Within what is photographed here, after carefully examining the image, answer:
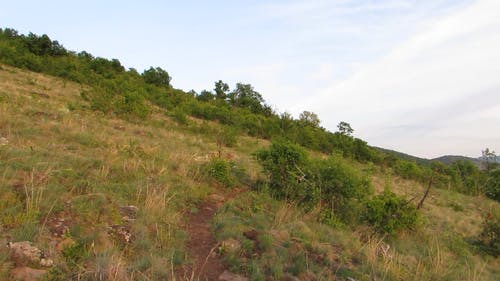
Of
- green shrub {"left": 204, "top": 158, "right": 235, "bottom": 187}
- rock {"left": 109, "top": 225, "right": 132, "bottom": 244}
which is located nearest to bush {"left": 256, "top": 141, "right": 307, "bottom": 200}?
green shrub {"left": 204, "top": 158, "right": 235, "bottom": 187}

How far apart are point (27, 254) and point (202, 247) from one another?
178 cm

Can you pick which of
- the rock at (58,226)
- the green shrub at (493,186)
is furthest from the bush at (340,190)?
the green shrub at (493,186)

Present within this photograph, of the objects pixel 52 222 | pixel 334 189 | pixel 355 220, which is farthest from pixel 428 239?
pixel 52 222

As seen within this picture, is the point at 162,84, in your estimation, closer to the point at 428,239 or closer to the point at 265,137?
the point at 265,137

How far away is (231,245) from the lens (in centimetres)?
422

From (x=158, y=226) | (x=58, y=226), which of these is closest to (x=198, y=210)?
(x=158, y=226)

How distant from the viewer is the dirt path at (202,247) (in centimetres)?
364

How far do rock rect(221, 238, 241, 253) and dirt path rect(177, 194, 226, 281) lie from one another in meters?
0.10

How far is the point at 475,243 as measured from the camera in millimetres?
6945

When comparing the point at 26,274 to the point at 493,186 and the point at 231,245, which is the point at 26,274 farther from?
the point at 493,186

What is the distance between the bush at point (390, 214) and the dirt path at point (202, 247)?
2538 millimetres

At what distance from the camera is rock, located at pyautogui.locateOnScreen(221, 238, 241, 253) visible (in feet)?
13.6

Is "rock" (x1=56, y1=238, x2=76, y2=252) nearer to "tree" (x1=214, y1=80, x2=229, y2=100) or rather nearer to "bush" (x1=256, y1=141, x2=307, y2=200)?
"bush" (x1=256, y1=141, x2=307, y2=200)

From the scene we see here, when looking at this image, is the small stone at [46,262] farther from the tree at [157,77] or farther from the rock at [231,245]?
the tree at [157,77]
